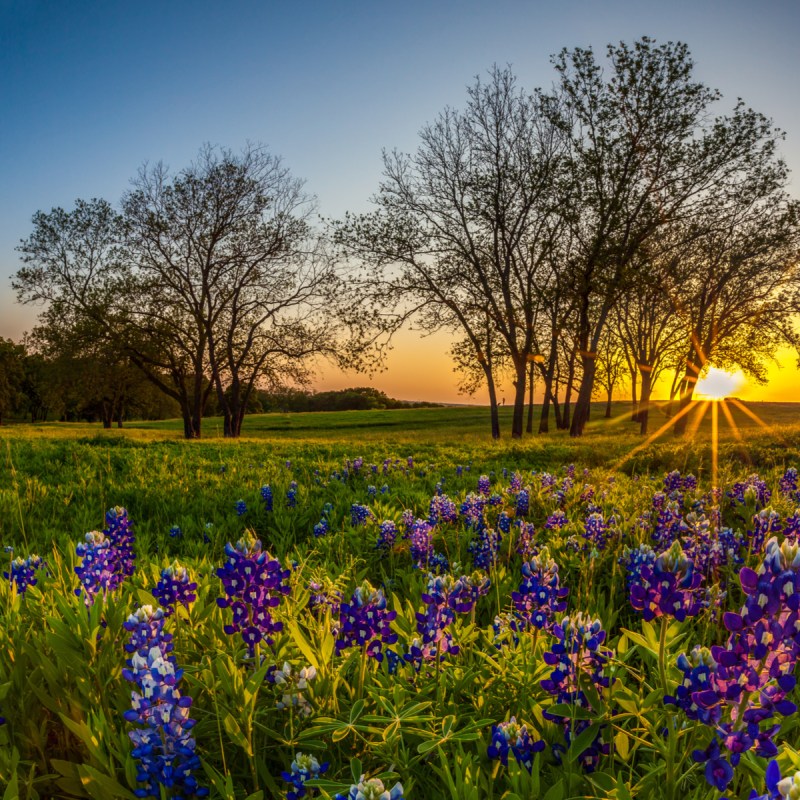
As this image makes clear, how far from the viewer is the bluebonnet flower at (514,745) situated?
6.27 ft

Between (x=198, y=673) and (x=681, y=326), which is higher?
(x=681, y=326)

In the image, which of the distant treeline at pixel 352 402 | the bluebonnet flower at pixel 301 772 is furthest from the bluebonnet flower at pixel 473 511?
the distant treeline at pixel 352 402

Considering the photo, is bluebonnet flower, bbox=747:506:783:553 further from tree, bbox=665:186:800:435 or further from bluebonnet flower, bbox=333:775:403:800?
tree, bbox=665:186:800:435

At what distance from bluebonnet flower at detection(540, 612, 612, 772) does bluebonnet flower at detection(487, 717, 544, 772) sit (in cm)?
11

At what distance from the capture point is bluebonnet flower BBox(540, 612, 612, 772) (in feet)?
6.60

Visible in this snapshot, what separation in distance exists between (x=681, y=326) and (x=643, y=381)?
251 inches

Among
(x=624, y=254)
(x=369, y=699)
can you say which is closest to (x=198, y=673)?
(x=369, y=699)

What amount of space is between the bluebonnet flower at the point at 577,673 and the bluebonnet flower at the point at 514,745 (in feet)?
0.36

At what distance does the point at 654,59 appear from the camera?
22.8m

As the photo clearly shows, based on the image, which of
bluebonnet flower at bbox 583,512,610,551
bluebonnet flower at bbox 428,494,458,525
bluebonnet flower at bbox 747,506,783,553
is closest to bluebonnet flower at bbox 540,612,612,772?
bluebonnet flower at bbox 747,506,783,553

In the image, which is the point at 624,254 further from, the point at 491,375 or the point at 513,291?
the point at 491,375

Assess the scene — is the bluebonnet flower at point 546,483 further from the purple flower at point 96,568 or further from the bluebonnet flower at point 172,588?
the bluebonnet flower at point 172,588

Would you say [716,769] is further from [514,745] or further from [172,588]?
[172,588]

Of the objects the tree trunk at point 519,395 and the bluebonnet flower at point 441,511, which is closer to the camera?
the bluebonnet flower at point 441,511
